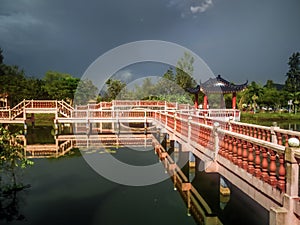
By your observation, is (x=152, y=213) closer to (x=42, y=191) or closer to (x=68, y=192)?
(x=68, y=192)

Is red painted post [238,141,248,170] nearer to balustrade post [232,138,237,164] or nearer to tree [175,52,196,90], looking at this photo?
balustrade post [232,138,237,164]

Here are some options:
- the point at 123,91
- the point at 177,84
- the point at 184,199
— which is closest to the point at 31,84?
the point at 123,91

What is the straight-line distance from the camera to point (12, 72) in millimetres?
38844

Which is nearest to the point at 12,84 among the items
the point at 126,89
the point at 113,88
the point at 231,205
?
the point at 113,88

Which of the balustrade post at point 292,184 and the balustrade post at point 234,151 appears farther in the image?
the balustrade post at point 234,151

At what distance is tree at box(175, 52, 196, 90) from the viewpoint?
42312 millimetres

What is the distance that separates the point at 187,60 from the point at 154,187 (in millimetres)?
34863

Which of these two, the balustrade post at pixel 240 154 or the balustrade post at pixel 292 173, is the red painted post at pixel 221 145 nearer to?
the balustrade post at pixel 240 154

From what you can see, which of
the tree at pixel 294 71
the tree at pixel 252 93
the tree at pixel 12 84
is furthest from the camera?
the tree at pixel 294 71

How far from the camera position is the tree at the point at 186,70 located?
4231cm

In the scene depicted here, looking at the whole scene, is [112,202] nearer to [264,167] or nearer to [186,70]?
[264,167]

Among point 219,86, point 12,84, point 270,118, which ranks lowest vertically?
point 270,118

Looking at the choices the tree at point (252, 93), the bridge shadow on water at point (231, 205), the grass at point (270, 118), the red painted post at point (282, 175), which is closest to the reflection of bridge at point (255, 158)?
the red painted post at point (282, 175)

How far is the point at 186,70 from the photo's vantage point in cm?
4259
